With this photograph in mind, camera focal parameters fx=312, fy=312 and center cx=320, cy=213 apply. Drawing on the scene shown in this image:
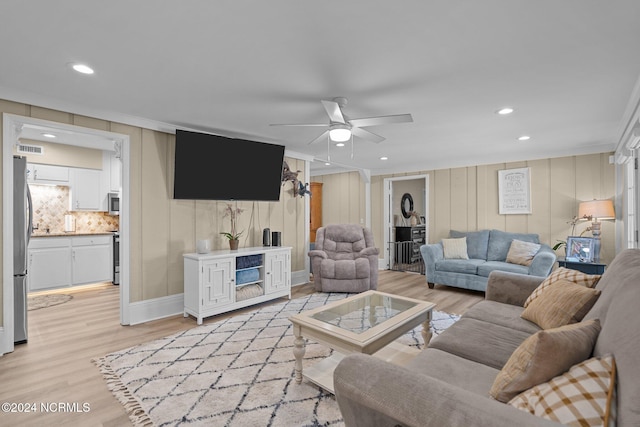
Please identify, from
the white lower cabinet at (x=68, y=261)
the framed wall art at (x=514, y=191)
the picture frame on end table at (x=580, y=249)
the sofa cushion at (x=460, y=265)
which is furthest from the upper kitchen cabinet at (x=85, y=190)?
the picture frame on end table at (x=580, y=249)

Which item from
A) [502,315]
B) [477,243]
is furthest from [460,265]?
[502,315]

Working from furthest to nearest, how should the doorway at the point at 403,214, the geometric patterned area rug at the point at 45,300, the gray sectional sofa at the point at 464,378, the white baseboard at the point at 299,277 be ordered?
1. the doorway at the point at 403,214
2. the white baseboard at the point at 299,277
3. the geometric patterned area rug at the point at 45,300
4. the gray sectional sofa at the point at 464,378

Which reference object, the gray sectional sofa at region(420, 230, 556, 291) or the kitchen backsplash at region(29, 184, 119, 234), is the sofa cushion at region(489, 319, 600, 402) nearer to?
the gray sectional sofa at region(420, 230, 556, 291)

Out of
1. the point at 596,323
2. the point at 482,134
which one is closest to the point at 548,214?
the point at 482,134

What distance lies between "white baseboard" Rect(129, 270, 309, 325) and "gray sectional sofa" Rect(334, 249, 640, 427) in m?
3.04

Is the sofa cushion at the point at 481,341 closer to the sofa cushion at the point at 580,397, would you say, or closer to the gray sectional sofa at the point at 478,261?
the sofa cushion at the point at 580,397

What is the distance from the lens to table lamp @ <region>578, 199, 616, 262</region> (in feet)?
13.3

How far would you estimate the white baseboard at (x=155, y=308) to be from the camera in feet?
11.1

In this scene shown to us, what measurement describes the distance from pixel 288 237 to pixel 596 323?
4208 millimetres

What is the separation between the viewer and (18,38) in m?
1.84

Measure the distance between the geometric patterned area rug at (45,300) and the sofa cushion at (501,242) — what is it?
6.25 m

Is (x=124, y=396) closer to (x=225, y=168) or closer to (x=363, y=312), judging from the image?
(x=363, y=312)

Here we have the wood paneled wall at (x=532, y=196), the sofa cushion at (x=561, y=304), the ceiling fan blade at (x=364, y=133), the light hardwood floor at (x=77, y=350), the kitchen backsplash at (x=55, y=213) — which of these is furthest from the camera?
the kitchen backsplash at (x=55, y=213)

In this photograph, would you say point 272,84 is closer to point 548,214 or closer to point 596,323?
point 596,323
